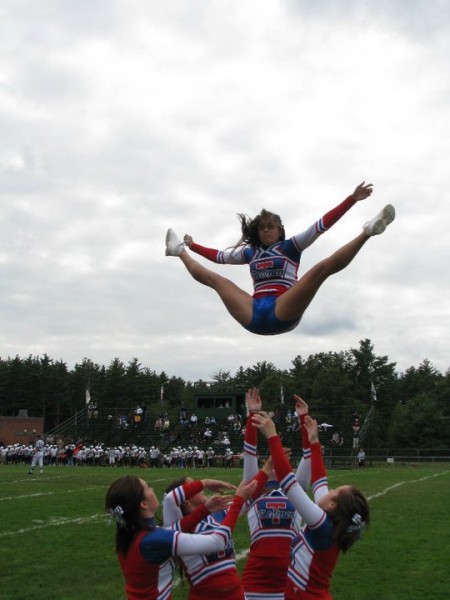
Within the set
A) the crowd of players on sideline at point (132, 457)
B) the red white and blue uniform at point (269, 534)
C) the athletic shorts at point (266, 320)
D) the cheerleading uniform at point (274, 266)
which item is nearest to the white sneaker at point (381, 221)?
the cheerleading uniform at point (274, 266)

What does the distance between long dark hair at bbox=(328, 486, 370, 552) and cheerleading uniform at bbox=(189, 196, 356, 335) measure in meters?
1.75

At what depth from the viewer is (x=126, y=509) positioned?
4.01 m

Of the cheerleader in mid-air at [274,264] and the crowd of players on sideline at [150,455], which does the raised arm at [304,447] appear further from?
the crowd of players on sideline at [150,455]

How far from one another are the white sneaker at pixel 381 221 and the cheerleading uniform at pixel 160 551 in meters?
2.05

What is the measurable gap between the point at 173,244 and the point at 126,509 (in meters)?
2.85

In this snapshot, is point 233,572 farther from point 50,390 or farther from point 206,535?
point 50,390

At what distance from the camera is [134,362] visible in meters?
102

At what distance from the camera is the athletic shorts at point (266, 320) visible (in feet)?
17.6

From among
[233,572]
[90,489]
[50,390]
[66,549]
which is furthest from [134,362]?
[233,572]

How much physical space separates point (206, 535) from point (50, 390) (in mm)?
93585

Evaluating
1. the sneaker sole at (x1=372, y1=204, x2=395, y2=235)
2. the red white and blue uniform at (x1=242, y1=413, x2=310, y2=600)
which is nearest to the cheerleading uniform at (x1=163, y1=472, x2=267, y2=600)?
the red white and blue uniform at (x1=242, y1=413, x2=310, y2=600)

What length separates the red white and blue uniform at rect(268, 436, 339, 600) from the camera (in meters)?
3.81

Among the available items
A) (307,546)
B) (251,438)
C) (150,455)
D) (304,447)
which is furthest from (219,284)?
(150,455)

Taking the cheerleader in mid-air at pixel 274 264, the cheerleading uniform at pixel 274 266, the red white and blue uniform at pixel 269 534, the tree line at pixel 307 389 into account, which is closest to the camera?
the red white and blue uniform at pixel 269 534
